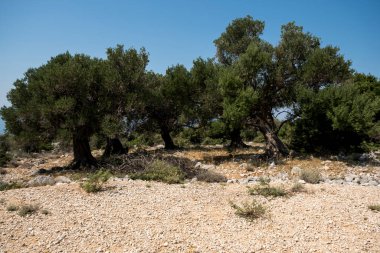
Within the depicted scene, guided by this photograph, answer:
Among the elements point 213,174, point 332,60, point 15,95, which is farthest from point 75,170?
point 332,60

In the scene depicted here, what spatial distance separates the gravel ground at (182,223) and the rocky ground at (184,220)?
3 cm

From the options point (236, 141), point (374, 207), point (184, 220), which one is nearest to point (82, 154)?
point (184, 220)

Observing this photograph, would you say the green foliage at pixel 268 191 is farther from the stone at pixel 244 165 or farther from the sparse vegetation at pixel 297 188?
the stone at pixel 244 165

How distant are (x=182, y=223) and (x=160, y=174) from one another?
5.74m

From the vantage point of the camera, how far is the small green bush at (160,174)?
46.5 ft

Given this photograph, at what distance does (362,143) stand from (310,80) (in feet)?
20.8

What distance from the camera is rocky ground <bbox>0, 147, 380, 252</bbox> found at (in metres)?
7.89

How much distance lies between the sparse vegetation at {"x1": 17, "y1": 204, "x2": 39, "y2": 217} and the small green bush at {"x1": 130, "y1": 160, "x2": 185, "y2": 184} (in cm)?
558

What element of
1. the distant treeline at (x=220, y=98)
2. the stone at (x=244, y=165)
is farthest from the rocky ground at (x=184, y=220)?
the distant treeline at (x=220, y=98)

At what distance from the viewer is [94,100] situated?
2027 centimetres

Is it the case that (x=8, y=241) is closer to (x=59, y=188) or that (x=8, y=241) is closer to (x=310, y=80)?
(x=59, y=188)

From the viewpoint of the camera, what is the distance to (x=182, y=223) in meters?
9.15

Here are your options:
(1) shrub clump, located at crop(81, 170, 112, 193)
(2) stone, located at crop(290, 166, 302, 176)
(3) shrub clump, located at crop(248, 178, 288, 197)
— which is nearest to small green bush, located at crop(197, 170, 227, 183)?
(3) shrub clump, located at crop(248, 178, 288, 197)

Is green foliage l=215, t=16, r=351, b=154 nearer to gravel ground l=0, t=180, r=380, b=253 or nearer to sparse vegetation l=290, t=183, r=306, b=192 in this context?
sparse vegetation l=290, t=183, r=306, b=192
